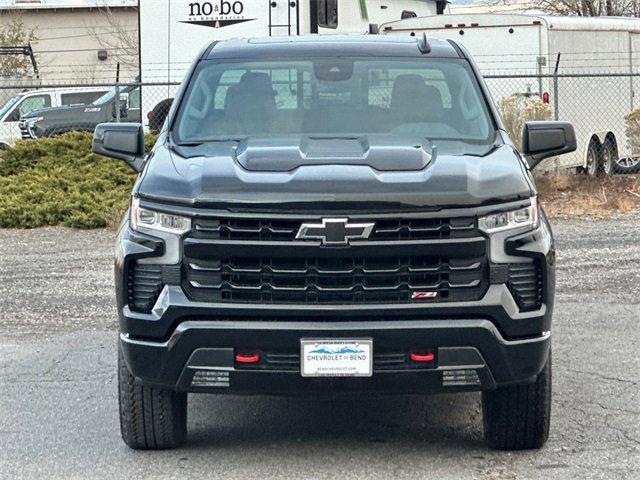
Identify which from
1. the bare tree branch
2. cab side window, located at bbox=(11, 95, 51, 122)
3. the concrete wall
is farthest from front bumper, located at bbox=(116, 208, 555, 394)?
the concrete wall

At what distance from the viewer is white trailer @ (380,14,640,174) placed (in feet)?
63.4

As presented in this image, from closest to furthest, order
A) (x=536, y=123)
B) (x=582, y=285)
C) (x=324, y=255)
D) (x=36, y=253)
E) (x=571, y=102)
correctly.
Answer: (x=324, y=255) → (x=536, y=123) → (x=582, y=285) → (x=36, y=253) → (x=571, y=102)

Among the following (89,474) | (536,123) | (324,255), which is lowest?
(89,474)

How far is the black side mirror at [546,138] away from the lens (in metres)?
6.85

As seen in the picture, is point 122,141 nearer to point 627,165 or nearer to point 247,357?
point 247,357

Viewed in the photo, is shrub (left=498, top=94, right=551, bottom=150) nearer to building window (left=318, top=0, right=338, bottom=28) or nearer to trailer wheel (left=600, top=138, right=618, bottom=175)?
trailer wheel (left=600, top=138, right=618, bottom=175)

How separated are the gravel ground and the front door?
34.7 ft

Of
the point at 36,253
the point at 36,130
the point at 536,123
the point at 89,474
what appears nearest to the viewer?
the point at 89,474

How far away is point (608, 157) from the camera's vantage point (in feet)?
68.0

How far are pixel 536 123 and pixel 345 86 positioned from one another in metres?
1.01

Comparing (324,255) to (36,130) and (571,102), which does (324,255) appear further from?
(36,130)

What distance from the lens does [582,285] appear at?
37.8 feet

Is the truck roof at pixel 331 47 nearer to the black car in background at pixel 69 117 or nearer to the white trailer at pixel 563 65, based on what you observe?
the white trailer at pixel 563 65

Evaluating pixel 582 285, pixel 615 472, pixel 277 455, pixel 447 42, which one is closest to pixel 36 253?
pixel 582 285
